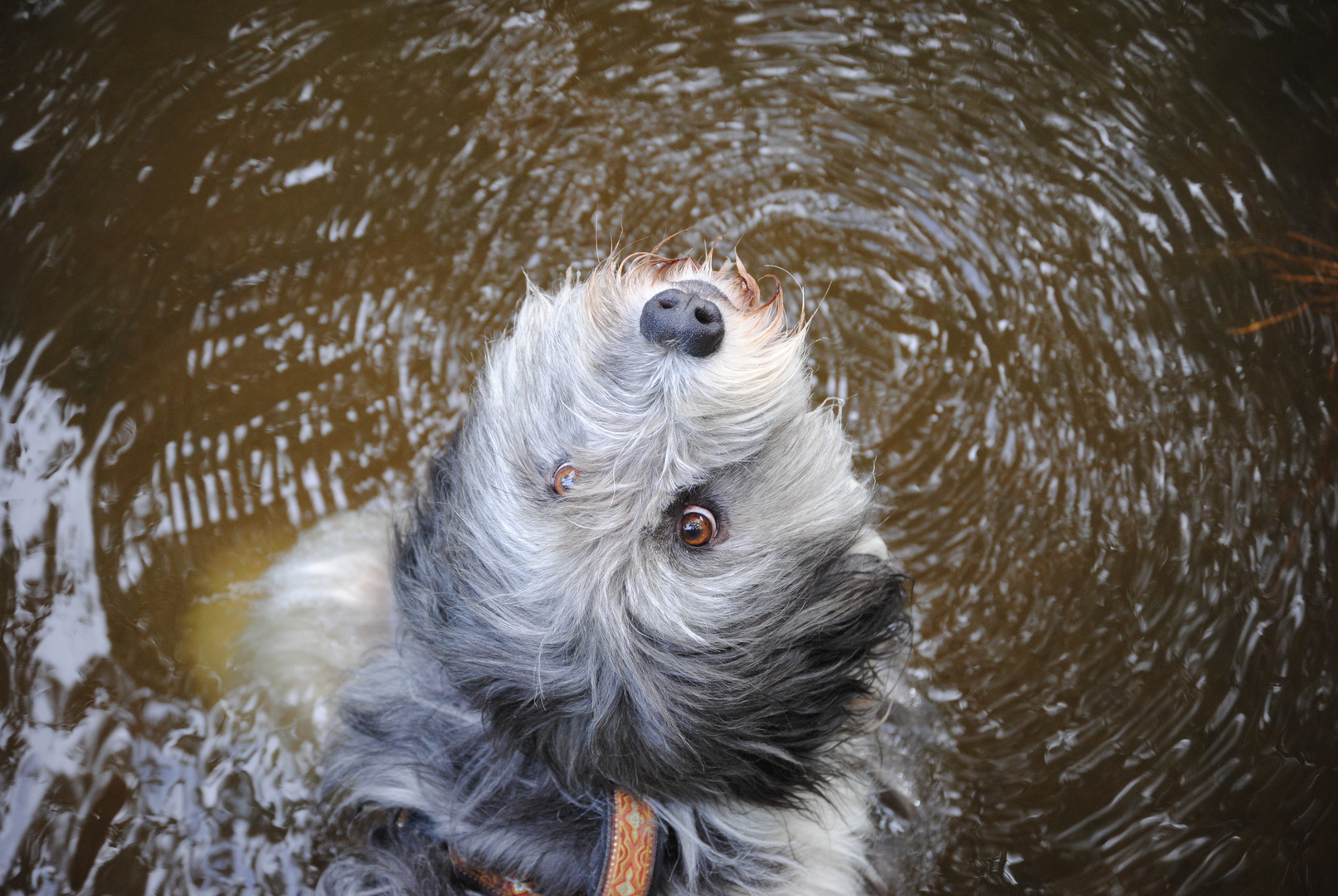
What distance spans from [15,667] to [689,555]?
1744 millimetres

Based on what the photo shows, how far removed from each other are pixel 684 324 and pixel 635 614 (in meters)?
0.49

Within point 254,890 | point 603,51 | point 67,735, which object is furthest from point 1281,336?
point 67,735

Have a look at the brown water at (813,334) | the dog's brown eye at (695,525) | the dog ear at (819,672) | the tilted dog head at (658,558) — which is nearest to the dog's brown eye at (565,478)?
the tilted dog head at (658,558)

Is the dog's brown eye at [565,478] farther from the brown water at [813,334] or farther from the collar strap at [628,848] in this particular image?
the brown water at [813,334]

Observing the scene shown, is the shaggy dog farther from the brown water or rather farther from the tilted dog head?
the brown water

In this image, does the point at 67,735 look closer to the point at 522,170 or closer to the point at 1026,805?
the point at 522,170

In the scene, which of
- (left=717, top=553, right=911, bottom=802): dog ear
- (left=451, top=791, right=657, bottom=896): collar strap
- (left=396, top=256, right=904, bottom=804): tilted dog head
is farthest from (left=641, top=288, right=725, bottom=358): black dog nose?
(left=451, top=791, right=657, bottom=896): collar strap

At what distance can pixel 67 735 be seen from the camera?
2.07 meters

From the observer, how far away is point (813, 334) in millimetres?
2473

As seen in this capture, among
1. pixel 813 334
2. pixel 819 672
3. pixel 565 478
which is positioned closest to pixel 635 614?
pixel 565 478

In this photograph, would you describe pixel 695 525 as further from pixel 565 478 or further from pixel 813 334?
pixel 813 334

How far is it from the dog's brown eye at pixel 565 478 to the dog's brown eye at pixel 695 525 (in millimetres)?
189

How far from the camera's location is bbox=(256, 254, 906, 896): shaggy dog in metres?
1.44

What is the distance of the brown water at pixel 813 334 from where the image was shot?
212 centimetres
